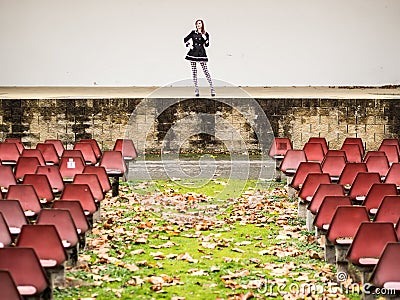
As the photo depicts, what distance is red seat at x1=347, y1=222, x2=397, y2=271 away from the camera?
6113 mm

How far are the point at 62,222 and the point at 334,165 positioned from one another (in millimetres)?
4684

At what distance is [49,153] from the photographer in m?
11.8

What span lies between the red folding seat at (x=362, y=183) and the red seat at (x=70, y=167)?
11.4 ft

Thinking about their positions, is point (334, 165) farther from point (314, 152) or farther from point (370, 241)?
point (370, 241)

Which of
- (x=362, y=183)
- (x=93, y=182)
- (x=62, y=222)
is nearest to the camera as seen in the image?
(x=62, y=222)

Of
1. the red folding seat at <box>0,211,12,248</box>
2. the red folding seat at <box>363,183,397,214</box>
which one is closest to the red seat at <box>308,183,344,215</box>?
the red folding seat at <box>363,183,397,214</box>

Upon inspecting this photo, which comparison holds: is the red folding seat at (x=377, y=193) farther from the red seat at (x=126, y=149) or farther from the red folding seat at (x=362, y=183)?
the red seat at (x=126, y=149)

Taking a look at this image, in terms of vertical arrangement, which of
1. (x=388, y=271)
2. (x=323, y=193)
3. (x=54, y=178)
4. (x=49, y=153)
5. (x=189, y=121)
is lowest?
(x=388, y=271)

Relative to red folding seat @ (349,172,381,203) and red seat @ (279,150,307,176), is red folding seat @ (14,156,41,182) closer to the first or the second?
red seat @ (279,150,307,176)

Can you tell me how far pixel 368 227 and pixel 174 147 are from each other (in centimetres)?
977

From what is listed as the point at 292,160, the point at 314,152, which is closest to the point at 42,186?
the point at 292,160

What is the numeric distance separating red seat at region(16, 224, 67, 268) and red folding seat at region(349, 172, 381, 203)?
11.6ft

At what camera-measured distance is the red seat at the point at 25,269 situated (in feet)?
17.9

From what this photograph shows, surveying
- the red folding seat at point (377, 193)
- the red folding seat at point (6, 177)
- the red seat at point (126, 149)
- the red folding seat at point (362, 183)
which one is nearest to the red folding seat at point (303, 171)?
the red folding seat at point (362, 183)
